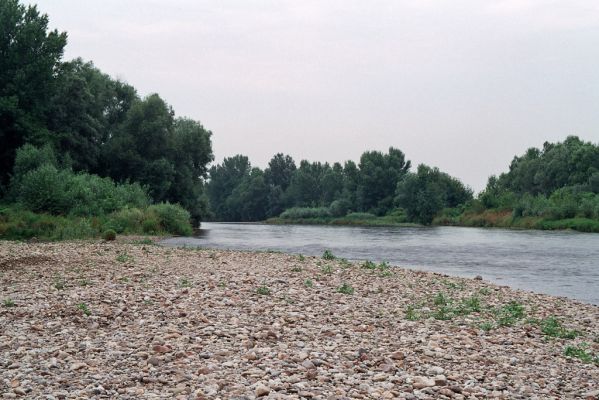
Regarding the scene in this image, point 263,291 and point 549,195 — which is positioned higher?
point 549,195

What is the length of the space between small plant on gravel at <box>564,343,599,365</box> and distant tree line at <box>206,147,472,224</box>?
8205 centimetres

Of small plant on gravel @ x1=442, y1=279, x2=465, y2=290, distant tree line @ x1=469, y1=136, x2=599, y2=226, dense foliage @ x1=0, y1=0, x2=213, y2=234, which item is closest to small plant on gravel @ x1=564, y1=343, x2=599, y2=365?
small plant on gravel @ x1=442, y1=279, x2=465, y2=290

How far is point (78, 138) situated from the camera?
52.0 meters

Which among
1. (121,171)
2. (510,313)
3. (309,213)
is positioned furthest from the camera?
(309,213)

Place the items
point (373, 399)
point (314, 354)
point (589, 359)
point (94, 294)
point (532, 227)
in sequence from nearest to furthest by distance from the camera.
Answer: point (373, 399)
point (314, 354)
point (589, 359)
point (94, 294)
point (532, 227)

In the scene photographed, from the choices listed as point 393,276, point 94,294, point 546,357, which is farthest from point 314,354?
point 393,276

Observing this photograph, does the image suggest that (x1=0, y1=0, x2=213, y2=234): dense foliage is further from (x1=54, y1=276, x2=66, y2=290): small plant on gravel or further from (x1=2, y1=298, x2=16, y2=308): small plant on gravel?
(x1=2, y1=298, x2=16, y2=308): small plant on gravel

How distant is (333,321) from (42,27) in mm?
44426

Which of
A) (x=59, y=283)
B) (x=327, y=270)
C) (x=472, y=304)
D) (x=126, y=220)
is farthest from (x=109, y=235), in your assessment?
(x=472, y=304)

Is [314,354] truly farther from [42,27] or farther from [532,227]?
[532,227]

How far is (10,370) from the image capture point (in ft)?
25.4

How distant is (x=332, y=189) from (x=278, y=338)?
130 m

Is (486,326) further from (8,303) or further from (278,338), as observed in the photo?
(8,303)

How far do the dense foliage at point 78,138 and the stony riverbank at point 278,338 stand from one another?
24.2 metres
